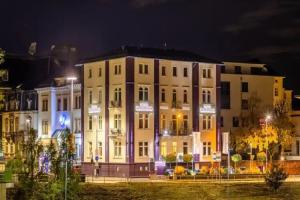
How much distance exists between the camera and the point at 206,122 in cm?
12125

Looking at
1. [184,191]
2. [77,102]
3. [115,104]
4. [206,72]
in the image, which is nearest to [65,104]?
[77,102]

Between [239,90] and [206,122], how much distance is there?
52.8 feet

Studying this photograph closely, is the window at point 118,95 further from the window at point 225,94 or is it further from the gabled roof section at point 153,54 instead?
the window at point 225,94

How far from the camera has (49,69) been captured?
142m

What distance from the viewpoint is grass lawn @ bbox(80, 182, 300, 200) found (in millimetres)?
77875

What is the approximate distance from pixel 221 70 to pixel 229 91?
13.2ft

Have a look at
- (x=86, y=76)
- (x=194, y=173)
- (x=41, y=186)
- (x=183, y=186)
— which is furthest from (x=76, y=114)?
(x=41, y=186)

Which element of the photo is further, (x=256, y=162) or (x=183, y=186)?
Result: (x=256, y=162)

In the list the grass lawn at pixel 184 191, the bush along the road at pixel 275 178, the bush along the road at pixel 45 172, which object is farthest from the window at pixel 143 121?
the bush along the road at pixel 45 172

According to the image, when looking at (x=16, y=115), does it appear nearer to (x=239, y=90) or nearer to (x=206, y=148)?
(x=206, y=148)

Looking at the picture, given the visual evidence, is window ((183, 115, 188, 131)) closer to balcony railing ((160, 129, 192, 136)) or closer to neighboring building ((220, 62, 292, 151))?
balcony railing ((160, 129, 192, 136))

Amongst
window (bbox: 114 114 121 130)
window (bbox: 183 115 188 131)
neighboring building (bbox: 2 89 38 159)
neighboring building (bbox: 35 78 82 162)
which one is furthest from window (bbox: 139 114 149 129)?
neighboring building (bbox: 2 89 38 159)

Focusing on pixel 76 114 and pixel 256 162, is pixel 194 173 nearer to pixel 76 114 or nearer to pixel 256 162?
pixel 256 162

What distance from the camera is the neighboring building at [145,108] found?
112500 millimetres
